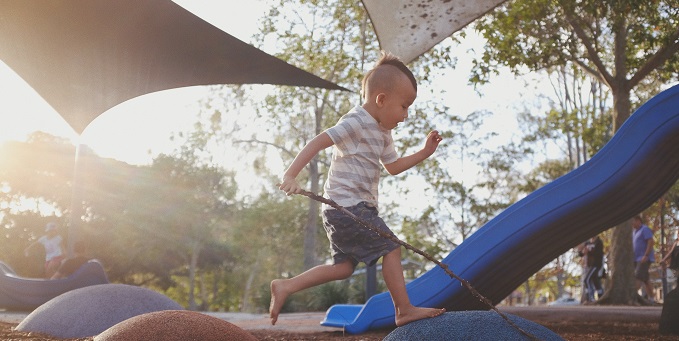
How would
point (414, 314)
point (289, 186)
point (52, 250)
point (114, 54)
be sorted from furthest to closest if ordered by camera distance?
point (52, 250), point (114, 54), point (414, 314), point (289, 186)

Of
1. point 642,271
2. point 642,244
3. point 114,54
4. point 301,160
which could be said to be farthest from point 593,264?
point 301,160

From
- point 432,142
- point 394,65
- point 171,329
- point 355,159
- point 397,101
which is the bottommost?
point 171,329

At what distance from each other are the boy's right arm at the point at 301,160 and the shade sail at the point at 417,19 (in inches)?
190

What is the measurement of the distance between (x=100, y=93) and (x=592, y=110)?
43.7 ft

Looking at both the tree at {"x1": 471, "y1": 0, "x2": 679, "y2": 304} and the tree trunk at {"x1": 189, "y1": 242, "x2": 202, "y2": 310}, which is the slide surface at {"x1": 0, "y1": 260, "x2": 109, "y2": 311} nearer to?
the tree at {"x1": 471, "y1": 0, "x2": 679, "y2": 304}

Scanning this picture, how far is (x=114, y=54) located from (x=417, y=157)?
668 cm

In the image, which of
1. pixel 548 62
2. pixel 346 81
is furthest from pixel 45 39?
pixel 346 81

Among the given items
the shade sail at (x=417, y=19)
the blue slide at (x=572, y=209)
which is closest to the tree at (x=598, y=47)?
the shade sail at (x=417, y=19)

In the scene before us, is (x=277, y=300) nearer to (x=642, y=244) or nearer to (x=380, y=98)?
(x=380, y=98)

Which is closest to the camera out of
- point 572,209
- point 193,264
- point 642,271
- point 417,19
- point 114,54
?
point 572,209

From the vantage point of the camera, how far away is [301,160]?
11.6 feet

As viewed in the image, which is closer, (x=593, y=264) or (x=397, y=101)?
(x=397, y=101)

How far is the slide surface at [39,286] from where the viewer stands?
1082 centimetres

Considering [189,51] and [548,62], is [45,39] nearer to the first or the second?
[189,51]
